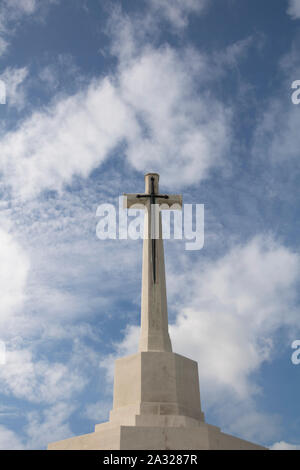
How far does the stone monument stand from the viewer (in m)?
10.3

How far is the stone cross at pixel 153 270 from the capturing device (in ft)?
42.9

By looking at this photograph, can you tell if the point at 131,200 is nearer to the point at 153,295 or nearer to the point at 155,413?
the point at 153,295

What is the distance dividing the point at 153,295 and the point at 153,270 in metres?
0.90

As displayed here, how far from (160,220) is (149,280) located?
2476mm

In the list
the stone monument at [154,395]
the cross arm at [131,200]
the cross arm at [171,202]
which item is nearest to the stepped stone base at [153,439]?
the stone monument at [154,395]

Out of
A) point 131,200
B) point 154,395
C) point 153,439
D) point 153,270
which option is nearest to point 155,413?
point 154,395

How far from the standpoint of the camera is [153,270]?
→ 14164mm

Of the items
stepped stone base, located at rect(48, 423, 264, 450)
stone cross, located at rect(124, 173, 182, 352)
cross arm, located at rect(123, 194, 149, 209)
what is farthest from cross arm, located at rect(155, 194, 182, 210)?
stepped stone base, located at rect(48, 423, 264, 450)

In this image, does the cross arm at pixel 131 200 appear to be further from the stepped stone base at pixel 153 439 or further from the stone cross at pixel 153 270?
the stepped stone base at pixel 153 439

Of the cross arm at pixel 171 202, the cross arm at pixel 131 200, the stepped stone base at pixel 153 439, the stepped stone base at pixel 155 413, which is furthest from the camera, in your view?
the cross arm at pixel 171 202
